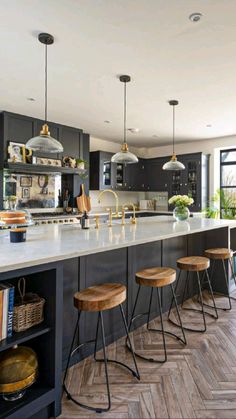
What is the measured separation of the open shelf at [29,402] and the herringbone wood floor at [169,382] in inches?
7.3

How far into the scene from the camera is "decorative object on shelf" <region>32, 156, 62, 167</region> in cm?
474

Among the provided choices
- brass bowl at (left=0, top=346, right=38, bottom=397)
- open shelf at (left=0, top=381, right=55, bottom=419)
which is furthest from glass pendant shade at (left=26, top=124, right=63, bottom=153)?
open shelf at (left=0, top=381, right=55, bottom=419)

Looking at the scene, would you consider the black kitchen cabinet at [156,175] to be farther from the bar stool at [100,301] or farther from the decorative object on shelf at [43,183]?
the bar stool at [100,301]

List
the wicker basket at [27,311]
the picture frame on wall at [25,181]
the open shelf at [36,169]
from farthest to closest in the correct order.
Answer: the picture frame on wall at [25,181]
the open shelf at [36,169]
the wicker basket at [27,311]

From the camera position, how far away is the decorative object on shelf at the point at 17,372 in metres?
1.49

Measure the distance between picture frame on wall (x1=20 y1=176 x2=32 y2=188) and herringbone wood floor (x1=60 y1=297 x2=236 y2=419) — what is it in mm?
3337

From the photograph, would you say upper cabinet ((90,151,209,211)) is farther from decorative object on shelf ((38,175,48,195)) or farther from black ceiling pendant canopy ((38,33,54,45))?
black ceiling pendant canopy ((38,33,54,45))

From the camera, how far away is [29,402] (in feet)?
4.95

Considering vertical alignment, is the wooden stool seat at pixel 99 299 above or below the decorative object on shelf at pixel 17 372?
above

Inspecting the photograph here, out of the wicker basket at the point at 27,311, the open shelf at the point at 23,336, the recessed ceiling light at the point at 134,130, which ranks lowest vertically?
the open shelf at the point at 23,336

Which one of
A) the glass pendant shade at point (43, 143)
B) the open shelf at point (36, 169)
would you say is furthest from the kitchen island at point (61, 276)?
the open shelf at point (36, 169)

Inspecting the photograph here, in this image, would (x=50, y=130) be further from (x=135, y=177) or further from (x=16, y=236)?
(x=16, y=236)

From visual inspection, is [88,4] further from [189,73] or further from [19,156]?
[19,156]

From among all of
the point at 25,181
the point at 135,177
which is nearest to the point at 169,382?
the point at 25,181
